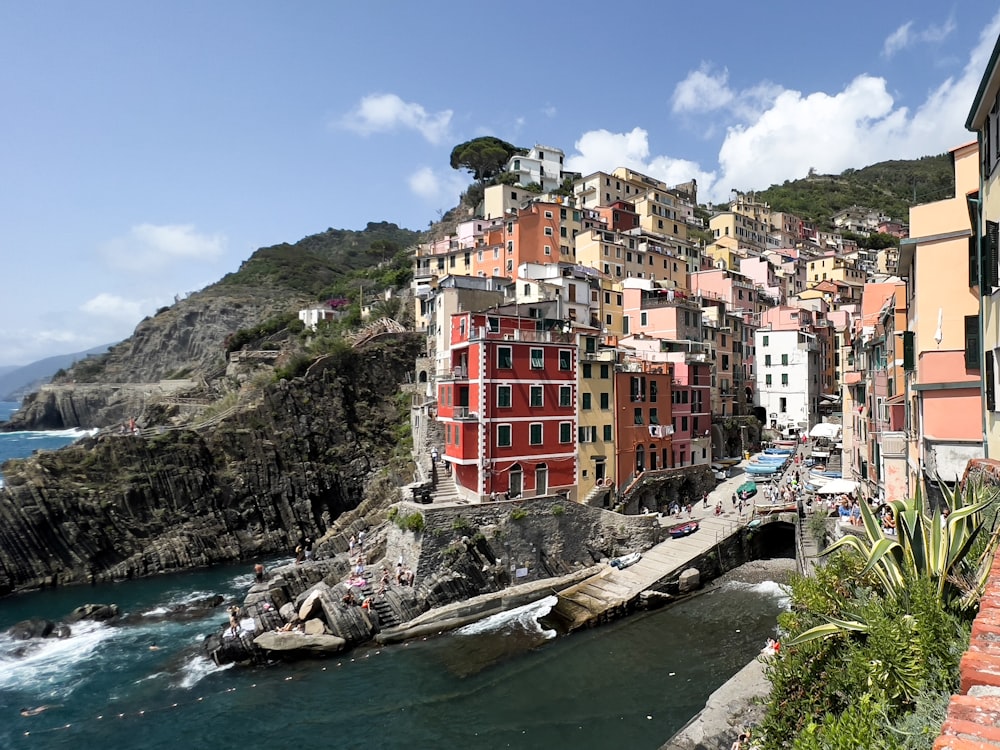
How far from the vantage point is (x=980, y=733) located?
357 centimetres

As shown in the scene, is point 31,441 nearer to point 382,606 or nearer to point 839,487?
point 382,606

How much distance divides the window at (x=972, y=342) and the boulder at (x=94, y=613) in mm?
41152

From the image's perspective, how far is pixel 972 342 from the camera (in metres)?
15.1

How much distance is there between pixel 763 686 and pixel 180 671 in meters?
24.1

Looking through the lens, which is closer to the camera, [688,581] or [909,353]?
[909,353]

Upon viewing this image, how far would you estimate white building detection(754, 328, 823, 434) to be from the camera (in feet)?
195

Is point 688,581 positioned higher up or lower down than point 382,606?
higher up

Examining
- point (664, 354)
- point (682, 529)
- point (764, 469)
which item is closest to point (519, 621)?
point (682, 529)

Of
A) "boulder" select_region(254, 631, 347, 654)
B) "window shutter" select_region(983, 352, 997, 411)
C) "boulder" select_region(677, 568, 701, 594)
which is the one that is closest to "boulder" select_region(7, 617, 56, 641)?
"boulder" select_region(254, 631, 347, 654)

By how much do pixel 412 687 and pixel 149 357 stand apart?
112m

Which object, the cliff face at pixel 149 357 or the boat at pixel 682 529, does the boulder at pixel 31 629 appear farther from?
the cliff face at pixel 149 357

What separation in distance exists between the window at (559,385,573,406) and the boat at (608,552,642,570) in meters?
9.74

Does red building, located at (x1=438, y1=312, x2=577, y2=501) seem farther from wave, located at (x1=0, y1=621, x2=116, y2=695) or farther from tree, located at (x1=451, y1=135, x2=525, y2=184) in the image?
tree, located at (x1=451, y1=135, x2=525, y2=184)

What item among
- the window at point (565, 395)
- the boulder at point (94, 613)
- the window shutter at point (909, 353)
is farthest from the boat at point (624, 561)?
the boulder at point (94, 613)
